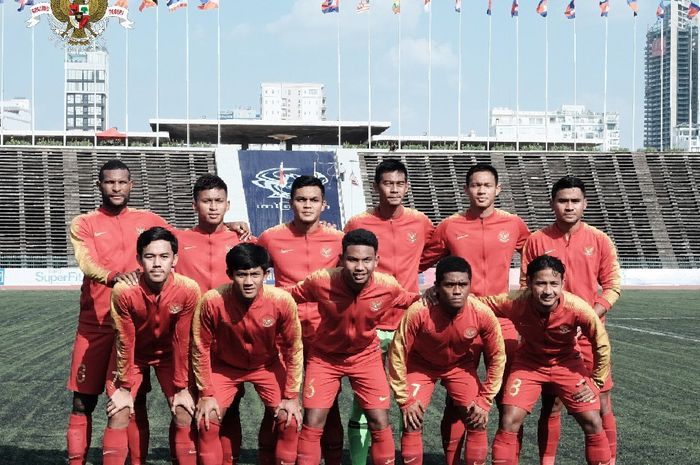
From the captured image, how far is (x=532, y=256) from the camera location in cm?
638

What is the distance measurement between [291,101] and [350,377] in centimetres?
15725

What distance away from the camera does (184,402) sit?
5.56 m

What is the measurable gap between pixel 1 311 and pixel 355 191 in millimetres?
19128

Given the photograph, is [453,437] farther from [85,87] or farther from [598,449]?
[85,87]

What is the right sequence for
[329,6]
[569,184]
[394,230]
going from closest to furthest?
1. [569,184]
2. [394,230]
3. [329,6]

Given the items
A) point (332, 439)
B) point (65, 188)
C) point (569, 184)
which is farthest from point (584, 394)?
point (65, 188)

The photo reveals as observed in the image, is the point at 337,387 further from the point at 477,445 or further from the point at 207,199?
the point at 207,199

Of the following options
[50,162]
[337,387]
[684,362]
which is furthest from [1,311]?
[50,162]

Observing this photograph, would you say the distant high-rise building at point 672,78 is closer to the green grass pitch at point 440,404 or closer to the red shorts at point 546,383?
the green grass pitch at point 440,404

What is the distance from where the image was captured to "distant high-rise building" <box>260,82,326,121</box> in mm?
157000

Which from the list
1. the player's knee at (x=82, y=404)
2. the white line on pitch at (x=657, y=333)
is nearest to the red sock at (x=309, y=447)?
the player's knee at (x=82, y=404)

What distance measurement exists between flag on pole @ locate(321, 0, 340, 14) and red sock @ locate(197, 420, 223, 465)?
32085mm

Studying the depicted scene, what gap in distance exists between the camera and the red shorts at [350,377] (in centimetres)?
573

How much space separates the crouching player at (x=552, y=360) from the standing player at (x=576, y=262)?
32cm
